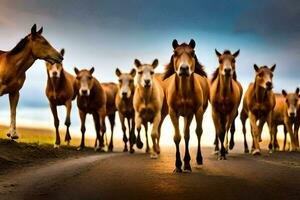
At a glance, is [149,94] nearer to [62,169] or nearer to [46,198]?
[62,169]

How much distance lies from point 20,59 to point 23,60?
98 millimetres

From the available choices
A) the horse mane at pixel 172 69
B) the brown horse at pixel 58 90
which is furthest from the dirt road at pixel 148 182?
the brown horse at pixel 58 90

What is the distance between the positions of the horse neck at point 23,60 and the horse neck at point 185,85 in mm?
6260

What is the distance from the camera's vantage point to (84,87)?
2073 centimetres

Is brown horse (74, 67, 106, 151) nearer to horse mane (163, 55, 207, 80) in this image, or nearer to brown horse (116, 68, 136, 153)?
brown horse (116, 68, 136, 153)

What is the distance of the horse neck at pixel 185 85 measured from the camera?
11977 mm

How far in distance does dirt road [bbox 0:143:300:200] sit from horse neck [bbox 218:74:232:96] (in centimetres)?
349

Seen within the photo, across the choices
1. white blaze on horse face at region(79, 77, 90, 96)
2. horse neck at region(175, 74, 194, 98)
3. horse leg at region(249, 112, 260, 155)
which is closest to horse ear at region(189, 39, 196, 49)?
horse neck at region(175, 74, 194, 98)

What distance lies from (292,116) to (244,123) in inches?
102

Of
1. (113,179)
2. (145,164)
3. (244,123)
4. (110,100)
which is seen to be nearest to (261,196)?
(113,179)

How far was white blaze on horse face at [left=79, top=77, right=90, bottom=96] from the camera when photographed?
20.6 m

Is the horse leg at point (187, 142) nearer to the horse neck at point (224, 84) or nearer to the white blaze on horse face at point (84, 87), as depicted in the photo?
the horse neck at point (224, 84)

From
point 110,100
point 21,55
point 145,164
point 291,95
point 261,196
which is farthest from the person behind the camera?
point 110,100

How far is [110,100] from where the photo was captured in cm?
2634
